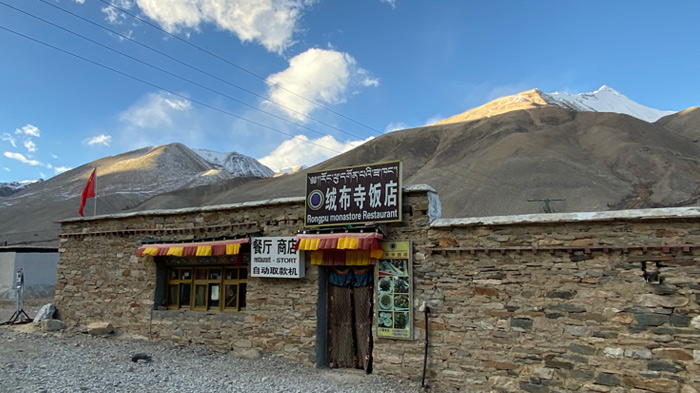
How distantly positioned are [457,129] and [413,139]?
7541 millimetres

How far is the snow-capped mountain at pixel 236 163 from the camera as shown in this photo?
108875 mm

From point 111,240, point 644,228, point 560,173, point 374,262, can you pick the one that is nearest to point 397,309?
point 374,262

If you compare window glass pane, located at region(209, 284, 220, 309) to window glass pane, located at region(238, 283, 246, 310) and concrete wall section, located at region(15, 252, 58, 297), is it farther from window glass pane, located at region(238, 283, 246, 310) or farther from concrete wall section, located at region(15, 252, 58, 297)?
concrete wall section, located at region(15, 252, 58, 297)

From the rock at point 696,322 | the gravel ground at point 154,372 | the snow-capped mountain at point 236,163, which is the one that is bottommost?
the gravel ground at point 154,372

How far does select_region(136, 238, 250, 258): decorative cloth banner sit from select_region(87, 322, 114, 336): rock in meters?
2.17

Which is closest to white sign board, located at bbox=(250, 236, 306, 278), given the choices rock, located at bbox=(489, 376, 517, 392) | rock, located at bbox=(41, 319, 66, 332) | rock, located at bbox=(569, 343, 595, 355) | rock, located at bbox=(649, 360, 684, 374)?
rock, located at bbox=(489, 376, 517, 392)

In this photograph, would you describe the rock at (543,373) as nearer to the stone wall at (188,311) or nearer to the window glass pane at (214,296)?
the stone wall at (188,311)

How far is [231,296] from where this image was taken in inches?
420

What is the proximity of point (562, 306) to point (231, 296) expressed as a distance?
7368 mm

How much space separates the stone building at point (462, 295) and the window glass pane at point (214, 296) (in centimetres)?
3

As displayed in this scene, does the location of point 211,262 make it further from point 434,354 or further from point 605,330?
point 605,330

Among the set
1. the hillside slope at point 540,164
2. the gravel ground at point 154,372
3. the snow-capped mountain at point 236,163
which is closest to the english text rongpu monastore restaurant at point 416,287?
the gravel ground at point 154,372

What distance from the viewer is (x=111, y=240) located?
12109 mm

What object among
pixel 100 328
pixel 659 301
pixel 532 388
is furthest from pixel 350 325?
pixel 100 328
